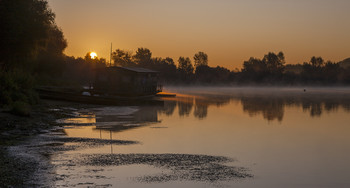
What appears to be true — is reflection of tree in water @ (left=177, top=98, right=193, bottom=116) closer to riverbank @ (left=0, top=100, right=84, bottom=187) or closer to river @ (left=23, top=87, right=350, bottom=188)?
river @ (left=23, top=87, right=350, bottom=188)

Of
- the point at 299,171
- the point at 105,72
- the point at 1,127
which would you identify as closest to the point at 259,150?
the point at 299,171

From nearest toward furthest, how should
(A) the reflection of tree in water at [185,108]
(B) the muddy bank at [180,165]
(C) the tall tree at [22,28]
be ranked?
(B) the muddy bank at [180,165]
(C) the tall tree at [22,28]
(A) the reflection of tree in water at [185,108]

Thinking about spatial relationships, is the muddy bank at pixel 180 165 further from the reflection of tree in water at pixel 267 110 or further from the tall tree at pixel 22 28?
the tall tree at pixel 22 28

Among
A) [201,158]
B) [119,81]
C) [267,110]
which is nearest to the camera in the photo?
[201,158]

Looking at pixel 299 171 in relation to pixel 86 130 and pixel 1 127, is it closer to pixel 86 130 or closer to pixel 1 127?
pixel 86 130

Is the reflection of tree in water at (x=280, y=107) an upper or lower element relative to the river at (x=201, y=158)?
lower

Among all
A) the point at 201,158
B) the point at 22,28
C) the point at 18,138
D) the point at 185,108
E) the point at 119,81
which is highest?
the point at 22,28

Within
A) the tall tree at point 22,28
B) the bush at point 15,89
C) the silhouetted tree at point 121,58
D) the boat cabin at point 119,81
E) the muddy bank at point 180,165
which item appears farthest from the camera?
the silhouetted tree at point 121,58

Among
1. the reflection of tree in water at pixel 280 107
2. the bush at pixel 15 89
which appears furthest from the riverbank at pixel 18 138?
the reflection of tree in water at pixel 280 107

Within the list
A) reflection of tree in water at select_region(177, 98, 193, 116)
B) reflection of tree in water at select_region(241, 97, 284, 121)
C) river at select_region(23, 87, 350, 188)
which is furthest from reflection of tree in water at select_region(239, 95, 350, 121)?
river at select_region(23, 87, 350, 188)

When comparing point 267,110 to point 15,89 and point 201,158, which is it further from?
point 201,158

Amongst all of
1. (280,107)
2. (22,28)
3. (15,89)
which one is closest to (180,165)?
(15,89)

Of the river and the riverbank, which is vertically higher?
the riverbank

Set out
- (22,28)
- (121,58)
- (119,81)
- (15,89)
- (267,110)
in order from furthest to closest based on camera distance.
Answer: (121,58), (119,81), (267,110), (22,28), (15,89)
